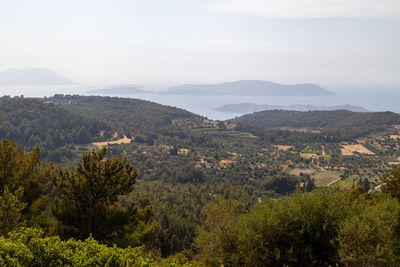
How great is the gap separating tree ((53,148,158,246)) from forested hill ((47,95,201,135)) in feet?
322

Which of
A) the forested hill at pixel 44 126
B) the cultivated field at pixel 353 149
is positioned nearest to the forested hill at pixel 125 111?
the forested hill at pixel 44 126

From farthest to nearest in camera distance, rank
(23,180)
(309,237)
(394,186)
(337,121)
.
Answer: (337,121)
(394,186)
(23,180)
(309,237)

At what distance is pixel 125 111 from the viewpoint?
133875 mm

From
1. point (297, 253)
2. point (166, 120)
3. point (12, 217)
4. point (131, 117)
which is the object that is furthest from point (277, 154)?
point (12, 217)

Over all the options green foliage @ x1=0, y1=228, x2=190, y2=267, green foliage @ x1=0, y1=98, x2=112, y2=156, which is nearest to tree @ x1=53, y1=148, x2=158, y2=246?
green foliage @ x1=0, y1=228, x2=190, y2=267

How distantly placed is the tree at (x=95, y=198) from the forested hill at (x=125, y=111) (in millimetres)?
98033

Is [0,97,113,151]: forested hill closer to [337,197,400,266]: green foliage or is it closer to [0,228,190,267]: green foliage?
[0,228,190,267]: green foliage

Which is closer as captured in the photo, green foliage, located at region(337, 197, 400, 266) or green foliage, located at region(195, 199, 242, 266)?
green foliage, located at region(337, 197, 400, 266)

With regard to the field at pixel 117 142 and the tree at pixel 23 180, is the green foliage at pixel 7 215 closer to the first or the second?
the tree at pixel 23 180

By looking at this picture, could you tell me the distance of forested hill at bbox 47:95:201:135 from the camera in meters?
121

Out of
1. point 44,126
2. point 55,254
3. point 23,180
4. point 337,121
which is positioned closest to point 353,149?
point 337,121

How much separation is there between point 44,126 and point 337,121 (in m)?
147

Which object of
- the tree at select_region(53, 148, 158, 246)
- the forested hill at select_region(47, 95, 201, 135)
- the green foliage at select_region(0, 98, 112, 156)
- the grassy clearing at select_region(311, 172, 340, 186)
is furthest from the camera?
the forested hill at select_region(47, 95, 201, 135)

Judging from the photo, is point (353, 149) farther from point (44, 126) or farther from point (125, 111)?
point (44, 126)
